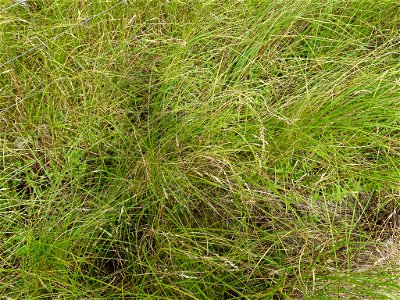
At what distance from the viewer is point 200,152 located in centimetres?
158

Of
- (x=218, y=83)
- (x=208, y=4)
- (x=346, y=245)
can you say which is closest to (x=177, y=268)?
(x=346, y=245)

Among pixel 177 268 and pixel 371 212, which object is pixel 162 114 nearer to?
pixel 177 268

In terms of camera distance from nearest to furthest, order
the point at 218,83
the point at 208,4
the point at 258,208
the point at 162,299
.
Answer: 1. the point at 162,299
2. the point at 258,208
3. the point at 218,83
4. the point at 208,4

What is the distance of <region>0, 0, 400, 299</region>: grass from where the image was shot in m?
1.44

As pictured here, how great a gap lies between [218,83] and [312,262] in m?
0.75

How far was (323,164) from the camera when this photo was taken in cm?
162

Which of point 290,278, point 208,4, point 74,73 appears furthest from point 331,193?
point 74,73

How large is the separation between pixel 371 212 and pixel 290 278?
16.6 inches

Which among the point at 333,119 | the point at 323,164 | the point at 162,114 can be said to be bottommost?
the point at 162,114

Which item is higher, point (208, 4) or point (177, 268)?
point (208, 4)

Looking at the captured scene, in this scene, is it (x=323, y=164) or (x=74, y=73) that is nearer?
(x=323, y=164)

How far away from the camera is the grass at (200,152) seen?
144 cm

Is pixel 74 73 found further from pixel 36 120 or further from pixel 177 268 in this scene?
pixel 177 268

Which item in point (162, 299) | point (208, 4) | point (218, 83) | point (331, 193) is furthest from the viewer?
point (208, 4)
